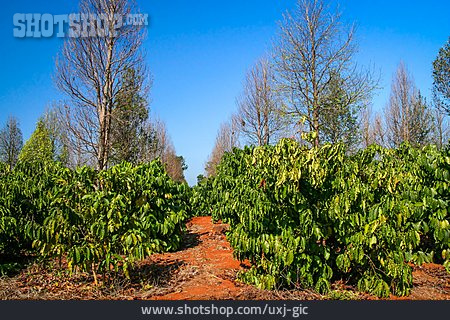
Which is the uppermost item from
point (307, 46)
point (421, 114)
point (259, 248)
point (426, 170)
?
point (307, 46)

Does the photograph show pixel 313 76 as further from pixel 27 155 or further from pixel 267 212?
pixel 27 155

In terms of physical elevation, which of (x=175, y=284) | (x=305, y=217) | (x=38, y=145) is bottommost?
(x=175, y=284)

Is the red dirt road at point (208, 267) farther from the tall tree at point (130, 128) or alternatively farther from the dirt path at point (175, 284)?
the tall tree at point (130, 128)

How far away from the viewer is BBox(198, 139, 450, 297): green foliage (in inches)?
163

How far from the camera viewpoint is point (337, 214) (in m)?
4.27

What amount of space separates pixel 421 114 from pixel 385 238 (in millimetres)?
18952

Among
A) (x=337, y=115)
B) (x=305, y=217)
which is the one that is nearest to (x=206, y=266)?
(x=305, y=217)

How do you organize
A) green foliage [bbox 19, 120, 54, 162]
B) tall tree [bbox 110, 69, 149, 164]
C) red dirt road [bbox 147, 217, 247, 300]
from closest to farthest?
red dirt road [bbox 147, 217, 247, 300], tall tree [bbox 110, 69, 149, 164], green foliage [bbox 19, 120, 54, 162]

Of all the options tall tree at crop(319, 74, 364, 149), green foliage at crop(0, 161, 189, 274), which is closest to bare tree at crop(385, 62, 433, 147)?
tall tree at crop(319, 74, 364, 149)

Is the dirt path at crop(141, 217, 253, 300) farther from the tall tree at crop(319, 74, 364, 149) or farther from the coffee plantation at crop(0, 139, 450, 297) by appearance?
the tall tree at crop(319, 74, 364, 149)

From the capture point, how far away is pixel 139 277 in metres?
5.11

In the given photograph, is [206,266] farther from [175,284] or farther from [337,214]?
[337,214]
